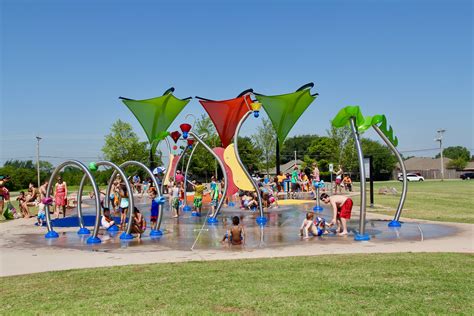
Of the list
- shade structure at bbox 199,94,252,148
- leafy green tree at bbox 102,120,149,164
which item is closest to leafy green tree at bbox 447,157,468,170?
leafy green tree at bbox 102,120,149,164

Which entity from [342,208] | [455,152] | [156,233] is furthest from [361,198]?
[455,152]

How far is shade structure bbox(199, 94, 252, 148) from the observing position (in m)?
20.7

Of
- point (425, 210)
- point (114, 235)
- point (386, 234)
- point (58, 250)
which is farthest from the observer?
point (425, 210)

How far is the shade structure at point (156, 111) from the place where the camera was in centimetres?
2378

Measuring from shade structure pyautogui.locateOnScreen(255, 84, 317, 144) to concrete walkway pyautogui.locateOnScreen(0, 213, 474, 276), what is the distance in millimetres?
9359

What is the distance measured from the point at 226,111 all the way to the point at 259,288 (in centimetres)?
1515

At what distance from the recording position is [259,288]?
670cm

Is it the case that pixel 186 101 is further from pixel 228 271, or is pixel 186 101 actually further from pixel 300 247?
pixel 228 271

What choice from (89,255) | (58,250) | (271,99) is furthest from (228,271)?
(271,99)

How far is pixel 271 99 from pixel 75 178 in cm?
4524

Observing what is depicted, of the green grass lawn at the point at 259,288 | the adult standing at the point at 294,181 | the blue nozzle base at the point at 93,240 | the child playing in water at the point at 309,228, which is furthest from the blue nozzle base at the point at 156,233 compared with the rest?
the adult standing at the point at 294,181

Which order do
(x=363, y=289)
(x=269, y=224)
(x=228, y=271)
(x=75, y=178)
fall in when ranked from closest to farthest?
(x=363, y=289), (x=228, y=271), (x=269, y=224), (x=75, y=178)

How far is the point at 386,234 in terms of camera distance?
12523mm

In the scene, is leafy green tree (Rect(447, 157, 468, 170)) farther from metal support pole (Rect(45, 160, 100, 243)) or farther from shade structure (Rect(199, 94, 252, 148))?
metal support pole (Rect(45, 160, 100, 243))
